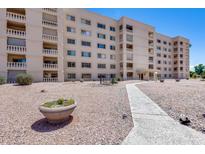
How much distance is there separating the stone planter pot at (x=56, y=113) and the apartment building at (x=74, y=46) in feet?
61.7

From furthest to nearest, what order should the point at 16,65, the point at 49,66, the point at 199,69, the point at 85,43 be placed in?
the point at 199,69
the point at 85,43
the point at 49,66
the point at 16,65

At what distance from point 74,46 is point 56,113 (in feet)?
86.5

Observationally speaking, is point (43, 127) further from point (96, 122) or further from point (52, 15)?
point (52, 15)

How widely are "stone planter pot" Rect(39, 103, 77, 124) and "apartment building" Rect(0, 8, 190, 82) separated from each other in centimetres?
1882

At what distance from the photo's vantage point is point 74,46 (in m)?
28.5

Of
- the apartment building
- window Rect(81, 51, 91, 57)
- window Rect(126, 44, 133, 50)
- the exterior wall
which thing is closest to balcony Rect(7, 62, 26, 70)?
the apartment building

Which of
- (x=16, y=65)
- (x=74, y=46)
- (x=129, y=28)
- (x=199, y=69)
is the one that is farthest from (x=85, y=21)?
(x=199, y=69)

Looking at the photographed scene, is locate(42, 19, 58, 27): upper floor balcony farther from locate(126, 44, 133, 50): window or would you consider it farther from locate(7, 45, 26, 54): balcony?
locate(126, 44, 133, 50): window

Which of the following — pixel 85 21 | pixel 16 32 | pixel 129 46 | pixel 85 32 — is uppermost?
pixel 85 21

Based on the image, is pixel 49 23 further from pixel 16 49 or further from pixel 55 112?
pixel 55 112

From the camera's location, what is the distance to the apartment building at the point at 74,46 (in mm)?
19344

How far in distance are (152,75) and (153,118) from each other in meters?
39.0

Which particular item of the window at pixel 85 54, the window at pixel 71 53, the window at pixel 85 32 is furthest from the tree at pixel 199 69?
the window at pixel 71 53

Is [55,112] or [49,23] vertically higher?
[49,23]
